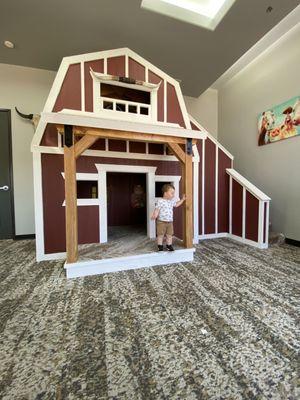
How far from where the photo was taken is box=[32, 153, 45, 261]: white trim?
3.43 m

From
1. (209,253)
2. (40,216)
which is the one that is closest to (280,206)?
(209,253)

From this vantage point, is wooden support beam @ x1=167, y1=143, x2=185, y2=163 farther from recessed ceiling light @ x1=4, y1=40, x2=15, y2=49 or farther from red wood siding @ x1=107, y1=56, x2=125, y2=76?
recessed ceiling light @ x1=4, y1=40, x2=15, y2=49

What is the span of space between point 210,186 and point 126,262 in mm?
2990

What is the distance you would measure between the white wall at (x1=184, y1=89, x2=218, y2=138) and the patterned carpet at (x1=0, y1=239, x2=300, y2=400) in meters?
5.23

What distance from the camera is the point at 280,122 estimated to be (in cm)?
451

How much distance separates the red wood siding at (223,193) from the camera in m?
4.98

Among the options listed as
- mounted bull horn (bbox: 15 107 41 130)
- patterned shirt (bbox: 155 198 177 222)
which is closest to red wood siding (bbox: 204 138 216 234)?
patterned shirt (bbox: 155 198 177 222)

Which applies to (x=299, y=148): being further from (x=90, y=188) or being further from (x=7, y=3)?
(x=7, y=3)

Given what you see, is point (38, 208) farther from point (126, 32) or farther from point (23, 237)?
point (126, 32)

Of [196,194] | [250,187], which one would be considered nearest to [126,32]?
[196,194]

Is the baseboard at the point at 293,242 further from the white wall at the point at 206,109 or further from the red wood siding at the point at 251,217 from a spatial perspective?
the white wall at the point at 206,109

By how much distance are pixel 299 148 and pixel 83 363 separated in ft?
16.9

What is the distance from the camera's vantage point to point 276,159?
4676 millimetres

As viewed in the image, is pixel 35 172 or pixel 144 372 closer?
pixel 144 372
